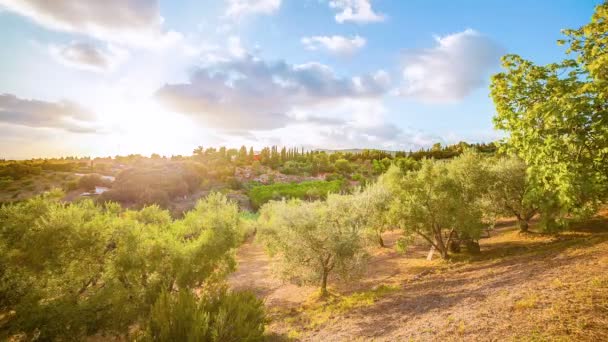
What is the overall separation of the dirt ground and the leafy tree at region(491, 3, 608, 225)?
4.40 m

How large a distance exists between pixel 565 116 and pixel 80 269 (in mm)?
24875

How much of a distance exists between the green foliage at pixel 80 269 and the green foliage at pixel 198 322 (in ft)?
10.7

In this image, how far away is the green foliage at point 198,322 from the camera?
37.5ft

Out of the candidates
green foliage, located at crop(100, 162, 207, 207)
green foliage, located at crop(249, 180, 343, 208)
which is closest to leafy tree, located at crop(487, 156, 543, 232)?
green foliage, located at crop(249, 180, 343, 208)

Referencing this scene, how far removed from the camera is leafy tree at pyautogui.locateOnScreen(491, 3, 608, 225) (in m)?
12.0

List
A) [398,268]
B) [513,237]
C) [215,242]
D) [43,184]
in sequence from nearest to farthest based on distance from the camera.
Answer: [215,242] → [398,268] → [513,237] → [43,184]

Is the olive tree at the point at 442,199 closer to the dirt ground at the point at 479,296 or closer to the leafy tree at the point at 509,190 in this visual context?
the leafy tree at the point at 509,190

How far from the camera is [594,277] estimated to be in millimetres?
13180

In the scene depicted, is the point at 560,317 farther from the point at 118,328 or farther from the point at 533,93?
the point at 118,328

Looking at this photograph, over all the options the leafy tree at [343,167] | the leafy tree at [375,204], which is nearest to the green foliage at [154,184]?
the leafy tree at [375,204]

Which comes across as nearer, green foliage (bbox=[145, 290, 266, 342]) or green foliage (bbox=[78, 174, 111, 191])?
green foliage (bbox=[145, 290, 266, 342])

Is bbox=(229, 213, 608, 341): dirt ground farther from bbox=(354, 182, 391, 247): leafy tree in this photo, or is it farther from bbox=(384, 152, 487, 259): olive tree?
bbox=(354, 182, 391, 247): leafy tree

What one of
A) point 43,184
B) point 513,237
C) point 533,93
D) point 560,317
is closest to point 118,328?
point 560,317

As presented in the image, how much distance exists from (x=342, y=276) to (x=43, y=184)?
74.6 meters
